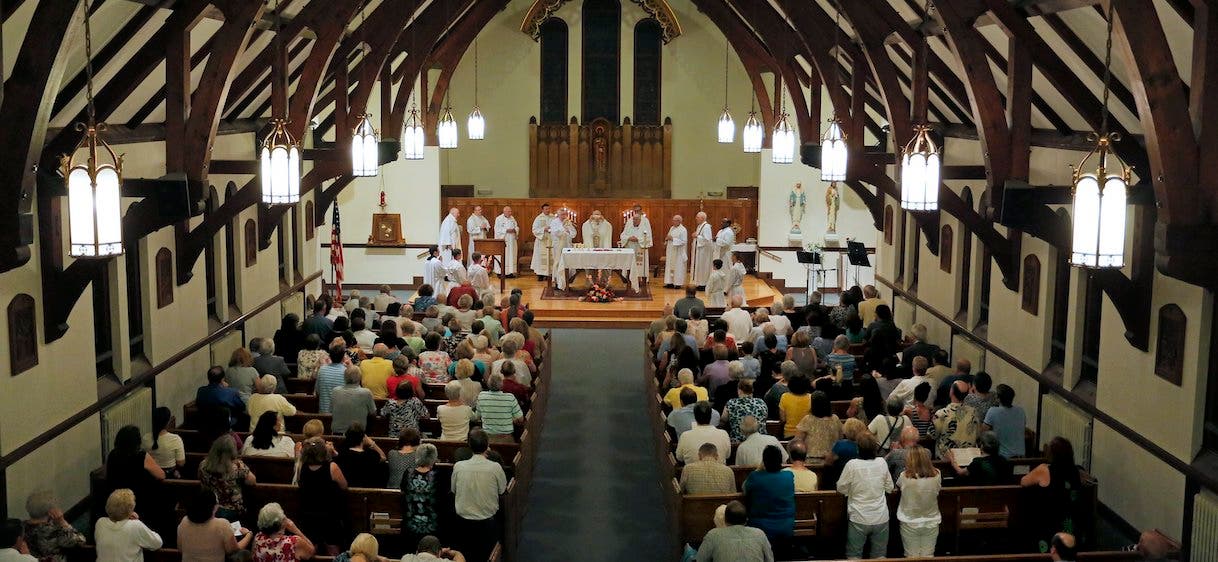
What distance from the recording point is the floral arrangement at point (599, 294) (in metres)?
22.7

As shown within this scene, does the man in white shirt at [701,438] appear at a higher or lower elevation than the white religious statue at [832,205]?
lower

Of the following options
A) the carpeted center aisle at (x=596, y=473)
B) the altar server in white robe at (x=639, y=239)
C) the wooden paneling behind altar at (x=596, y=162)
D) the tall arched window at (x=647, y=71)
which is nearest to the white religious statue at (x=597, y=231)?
the altar server in white robe at (x=639, y=239)

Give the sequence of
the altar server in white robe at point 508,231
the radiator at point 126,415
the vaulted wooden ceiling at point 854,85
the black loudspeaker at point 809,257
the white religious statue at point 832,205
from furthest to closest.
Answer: the altar server in white robe at point 508,231 → the white religious statue at point 832,205 → the black loudspeaker at point 809,257 → the radiator at point 126,415 → the vaulted wooden ceiling at point 854,85

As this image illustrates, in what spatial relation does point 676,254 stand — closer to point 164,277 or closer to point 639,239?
point 639,239

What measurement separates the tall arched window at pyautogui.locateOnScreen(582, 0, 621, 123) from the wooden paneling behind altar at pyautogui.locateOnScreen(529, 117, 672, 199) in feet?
1.54

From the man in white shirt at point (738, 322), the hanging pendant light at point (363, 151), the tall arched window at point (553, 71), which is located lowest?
the man in white shirt at point (738, 322)

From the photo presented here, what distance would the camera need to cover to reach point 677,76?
2734cm

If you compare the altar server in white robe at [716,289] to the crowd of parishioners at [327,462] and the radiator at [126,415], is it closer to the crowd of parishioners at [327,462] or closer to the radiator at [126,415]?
the crowd of parishioners at [327,462]

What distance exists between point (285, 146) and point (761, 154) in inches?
622

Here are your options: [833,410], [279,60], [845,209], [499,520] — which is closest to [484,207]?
[845,209]

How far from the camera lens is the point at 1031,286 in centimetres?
1408

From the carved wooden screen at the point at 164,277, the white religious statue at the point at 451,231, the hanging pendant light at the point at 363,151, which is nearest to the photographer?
the carved wooden screen at the point at 164,277

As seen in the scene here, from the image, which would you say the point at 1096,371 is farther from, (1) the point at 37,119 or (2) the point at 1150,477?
(1) the point at 37,119

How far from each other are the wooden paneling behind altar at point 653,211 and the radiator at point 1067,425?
1350 cm
